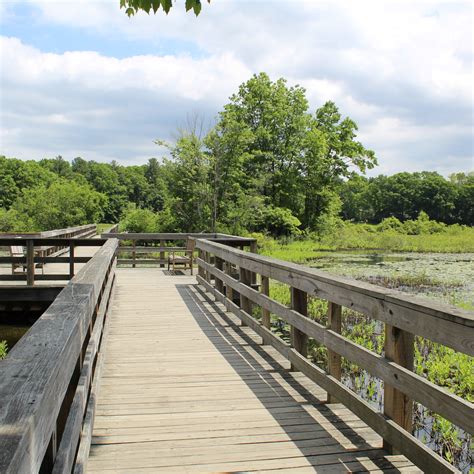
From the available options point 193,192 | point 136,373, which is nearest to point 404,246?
point 193,192

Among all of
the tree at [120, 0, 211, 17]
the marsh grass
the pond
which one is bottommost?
the marsh grass

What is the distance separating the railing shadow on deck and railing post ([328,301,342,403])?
0.75 feet

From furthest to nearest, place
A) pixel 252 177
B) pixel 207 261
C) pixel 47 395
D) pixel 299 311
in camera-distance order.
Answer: pixel 252 177 → pixel 207 261 → pixel 299 311 → pixel 47 395

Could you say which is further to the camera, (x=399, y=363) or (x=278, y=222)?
(x=278, y=222)

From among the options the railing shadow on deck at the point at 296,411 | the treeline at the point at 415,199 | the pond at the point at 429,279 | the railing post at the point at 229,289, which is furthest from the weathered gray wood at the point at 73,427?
the treeline at the point at 415,199

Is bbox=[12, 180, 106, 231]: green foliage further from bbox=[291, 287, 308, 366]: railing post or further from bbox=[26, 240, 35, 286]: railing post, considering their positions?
bbox=[291, 287, 308, 366]: railing post

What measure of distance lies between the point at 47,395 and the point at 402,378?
187 cm

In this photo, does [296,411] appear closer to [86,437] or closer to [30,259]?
[86,437]

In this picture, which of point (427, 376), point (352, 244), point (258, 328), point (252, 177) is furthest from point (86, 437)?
point (352, 244)

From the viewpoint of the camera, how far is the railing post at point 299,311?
14.5 feet

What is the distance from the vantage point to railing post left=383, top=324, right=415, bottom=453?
9.23 ft

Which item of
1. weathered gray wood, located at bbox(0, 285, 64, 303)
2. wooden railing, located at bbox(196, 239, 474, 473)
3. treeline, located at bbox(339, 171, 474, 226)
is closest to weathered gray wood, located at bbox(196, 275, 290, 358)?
wooden railing, located at bbox(196, 239, 474, 473)

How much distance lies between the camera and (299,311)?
14.7 feet

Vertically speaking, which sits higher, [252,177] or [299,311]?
[252,177]
